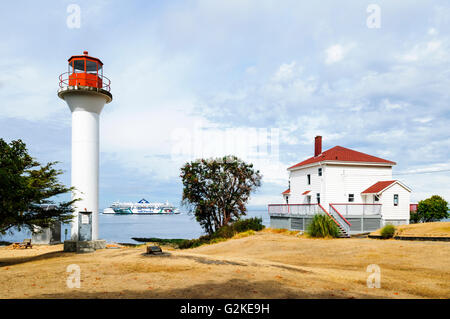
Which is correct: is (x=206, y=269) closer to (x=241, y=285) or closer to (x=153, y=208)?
(x=241, y=285)

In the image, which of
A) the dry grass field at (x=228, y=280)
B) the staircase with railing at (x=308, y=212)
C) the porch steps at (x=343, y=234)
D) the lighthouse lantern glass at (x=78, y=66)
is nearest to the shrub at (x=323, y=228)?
the porch steps at (x=343, y=234)

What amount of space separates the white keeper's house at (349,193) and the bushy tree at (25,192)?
62.2ft

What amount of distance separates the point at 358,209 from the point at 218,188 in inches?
552

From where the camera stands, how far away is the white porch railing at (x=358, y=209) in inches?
1146

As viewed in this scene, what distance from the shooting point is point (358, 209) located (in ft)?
96.2

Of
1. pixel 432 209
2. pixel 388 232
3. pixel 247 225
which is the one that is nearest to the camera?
pixel 388 232

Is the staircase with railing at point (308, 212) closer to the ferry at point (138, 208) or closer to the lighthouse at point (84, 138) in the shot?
the lighthouse at point (84, 138)

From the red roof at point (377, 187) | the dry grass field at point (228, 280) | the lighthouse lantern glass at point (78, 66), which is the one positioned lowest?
the dry grass field at point (228, 280)

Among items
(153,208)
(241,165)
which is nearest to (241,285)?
(241,165)

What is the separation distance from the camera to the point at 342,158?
3341 centimetres

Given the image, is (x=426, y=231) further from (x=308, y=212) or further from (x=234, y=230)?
(x=234, y=230)

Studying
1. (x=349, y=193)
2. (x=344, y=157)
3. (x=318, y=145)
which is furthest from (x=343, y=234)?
(x=318, y=145)

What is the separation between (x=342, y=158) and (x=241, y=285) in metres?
26.4

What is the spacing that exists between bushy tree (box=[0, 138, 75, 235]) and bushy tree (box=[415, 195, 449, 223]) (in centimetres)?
3415
